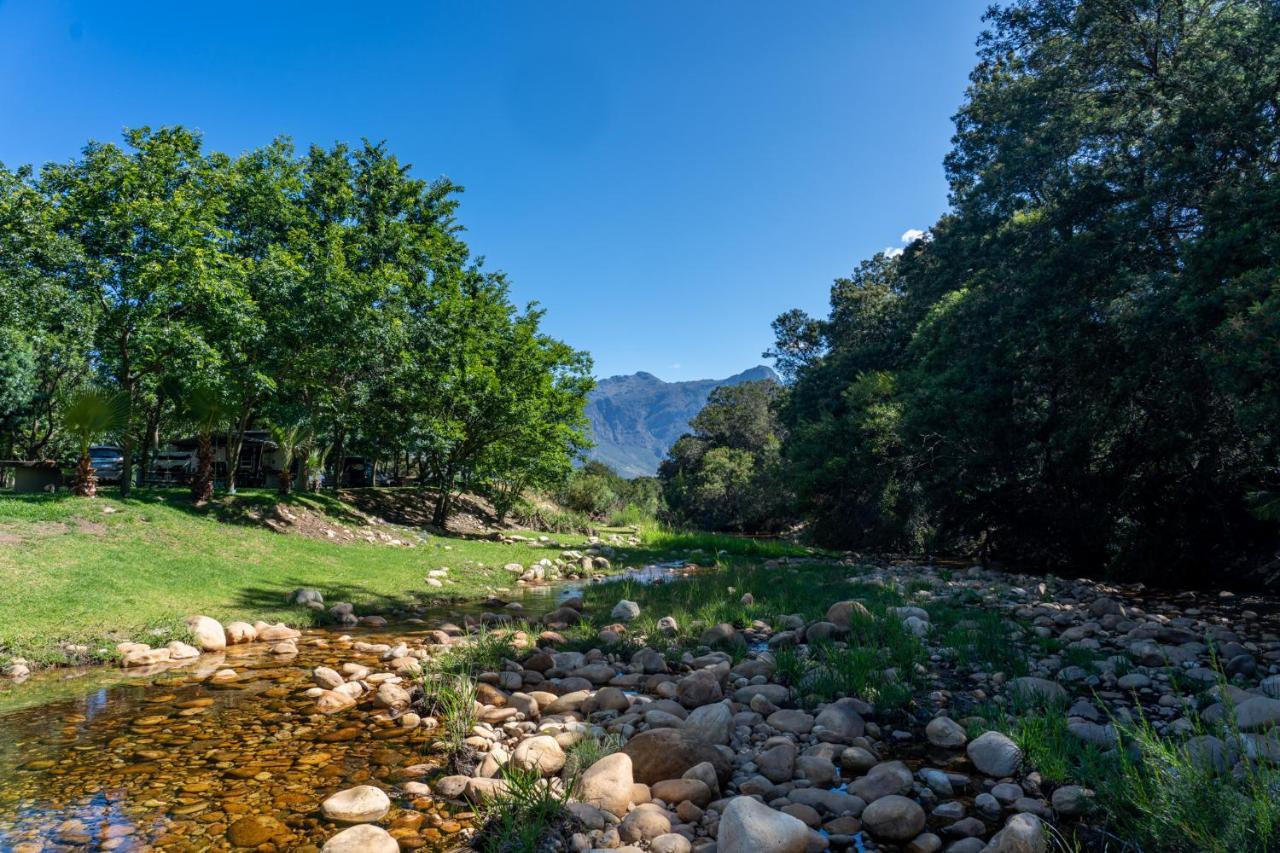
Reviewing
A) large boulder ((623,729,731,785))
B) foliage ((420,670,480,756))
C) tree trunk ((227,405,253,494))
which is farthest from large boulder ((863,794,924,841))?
tree trunk ((227,405,253,494))

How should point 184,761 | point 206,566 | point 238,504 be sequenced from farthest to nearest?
point 238,504, point 206,566, point 184,761

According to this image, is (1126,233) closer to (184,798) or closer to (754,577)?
(754,577)

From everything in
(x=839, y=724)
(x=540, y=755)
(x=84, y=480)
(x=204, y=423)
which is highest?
(x=204, y=423)

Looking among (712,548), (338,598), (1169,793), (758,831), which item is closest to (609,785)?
(758,831)

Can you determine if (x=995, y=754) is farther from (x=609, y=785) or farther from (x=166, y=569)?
(x=166, y=569)

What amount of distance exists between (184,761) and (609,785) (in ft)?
12.0

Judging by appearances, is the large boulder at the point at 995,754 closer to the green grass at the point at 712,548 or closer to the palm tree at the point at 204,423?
the green grass at the point at 712,548

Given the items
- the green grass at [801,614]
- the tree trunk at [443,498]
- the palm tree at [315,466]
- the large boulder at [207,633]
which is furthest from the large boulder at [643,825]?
the palm tree at [315,466]

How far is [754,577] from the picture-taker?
15078mm

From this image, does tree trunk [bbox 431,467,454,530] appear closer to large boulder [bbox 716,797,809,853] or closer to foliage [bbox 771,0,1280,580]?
foliage [bbox 771,0,1280,580]

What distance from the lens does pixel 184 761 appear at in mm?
5090

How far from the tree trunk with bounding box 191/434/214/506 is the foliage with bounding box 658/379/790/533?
72.6 ft

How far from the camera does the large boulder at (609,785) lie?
4.27 metres

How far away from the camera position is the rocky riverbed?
401cm
